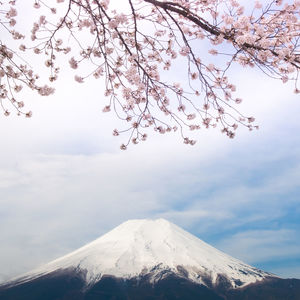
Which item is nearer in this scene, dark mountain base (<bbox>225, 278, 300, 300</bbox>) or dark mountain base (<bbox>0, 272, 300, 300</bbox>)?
dark mountain base (<bbox>0, 272, 300, 300</bbox>)

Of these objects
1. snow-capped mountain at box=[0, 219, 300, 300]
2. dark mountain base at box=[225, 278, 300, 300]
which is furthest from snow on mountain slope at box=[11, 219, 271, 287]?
dark mountain base at box=[225, 278, 300, 300]

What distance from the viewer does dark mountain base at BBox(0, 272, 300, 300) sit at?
9194cm

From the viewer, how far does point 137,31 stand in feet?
17.3

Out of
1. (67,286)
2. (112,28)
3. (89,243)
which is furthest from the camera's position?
(89,243)

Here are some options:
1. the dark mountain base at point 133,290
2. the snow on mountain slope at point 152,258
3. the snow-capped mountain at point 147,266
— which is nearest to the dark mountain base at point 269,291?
the dark mountain base at point 133,290

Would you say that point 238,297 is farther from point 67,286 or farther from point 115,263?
point 67,286

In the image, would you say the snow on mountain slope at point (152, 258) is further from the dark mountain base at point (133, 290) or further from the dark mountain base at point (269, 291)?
the dark mountain base at point (133, 290)

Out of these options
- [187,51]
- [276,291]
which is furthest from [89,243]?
[187,51]

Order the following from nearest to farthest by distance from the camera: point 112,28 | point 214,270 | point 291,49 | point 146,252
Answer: point 291,49, point 112,28, point 214,270, point 146,252

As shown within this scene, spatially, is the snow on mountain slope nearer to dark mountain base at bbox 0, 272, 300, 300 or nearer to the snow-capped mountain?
the snow-capped mountain

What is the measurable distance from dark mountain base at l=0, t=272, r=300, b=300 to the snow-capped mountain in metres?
0.41

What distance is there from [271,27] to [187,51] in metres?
1.33

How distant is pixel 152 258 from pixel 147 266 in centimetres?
564

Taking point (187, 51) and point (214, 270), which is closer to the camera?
point (187, 51)
